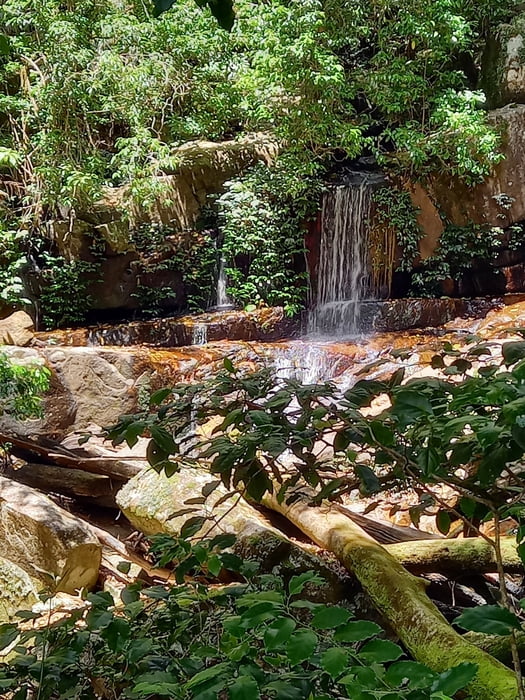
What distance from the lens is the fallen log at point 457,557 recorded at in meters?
2.14

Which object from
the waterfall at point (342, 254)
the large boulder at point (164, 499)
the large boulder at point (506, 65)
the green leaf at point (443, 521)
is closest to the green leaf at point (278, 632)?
the green leaf at point (443, 521)

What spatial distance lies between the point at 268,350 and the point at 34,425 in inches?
119

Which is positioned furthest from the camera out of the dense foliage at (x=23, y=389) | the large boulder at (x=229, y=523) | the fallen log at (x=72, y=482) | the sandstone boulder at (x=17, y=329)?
the sandstone boulder at (x=17, y=329)

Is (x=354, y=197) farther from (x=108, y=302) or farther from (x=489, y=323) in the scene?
(x=108, y=302)

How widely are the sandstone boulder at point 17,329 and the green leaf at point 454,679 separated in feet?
26.0

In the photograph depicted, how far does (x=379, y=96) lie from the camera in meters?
8.70

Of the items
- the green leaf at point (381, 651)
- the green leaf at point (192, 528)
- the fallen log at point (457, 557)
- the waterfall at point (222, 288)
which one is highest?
the waterfall at point (222, 288)

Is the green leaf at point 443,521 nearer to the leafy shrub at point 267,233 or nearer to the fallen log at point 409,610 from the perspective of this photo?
the fallen log at point 409,610

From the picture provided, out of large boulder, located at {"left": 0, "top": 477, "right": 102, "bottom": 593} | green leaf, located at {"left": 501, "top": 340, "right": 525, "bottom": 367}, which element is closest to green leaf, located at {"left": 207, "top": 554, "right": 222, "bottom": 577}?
green leaf, located at {"left": 501, "top": 340, "right": 525, "bottom": 367}

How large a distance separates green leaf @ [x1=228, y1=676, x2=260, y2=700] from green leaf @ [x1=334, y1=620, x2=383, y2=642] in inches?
4.1

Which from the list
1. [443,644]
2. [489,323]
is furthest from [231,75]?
[443,644]

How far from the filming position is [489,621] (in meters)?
0.64

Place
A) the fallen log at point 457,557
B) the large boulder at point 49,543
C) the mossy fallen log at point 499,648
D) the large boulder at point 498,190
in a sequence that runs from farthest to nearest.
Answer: the large boulder at point 498,190
the large boulder at point 49,543
the fallen log at point 457,557
the mossy fallen log at point 499,648

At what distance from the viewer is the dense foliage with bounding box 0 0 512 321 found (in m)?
8.20
